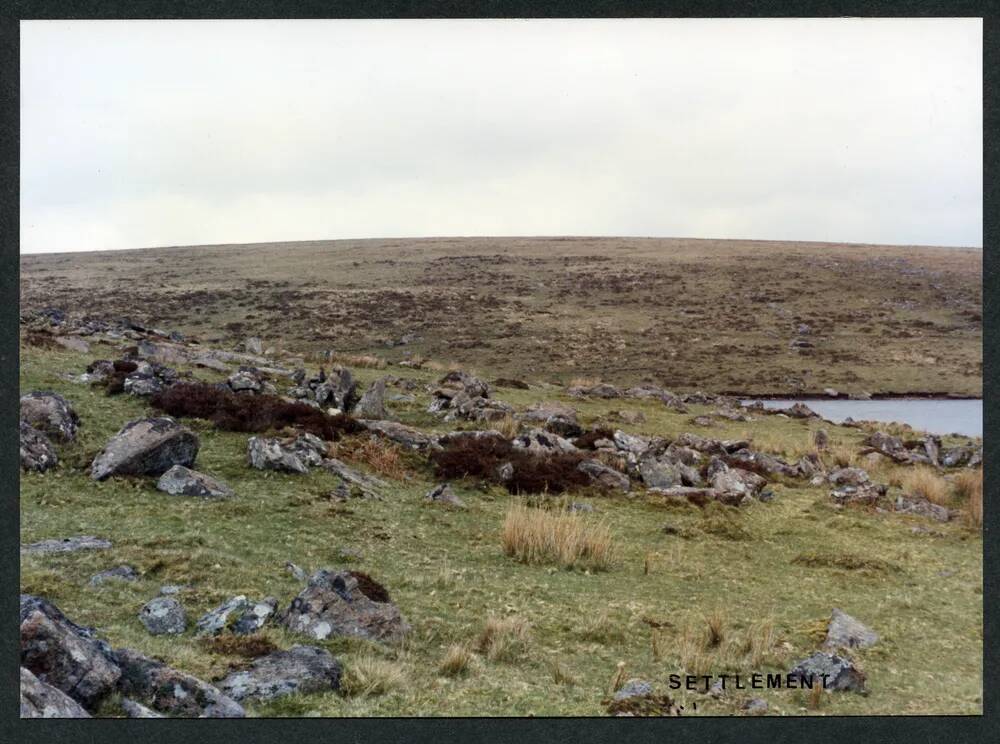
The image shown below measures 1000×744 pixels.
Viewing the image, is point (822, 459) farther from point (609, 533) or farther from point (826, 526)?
point (609, 533)

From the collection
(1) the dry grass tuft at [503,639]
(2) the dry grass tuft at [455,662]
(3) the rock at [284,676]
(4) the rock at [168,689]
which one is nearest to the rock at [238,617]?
(3) the rock at [284,676]

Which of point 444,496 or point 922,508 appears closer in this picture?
point 444,496

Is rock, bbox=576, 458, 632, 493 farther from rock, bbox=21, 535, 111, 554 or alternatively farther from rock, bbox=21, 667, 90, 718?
rock, bbox=21, 667, 90, 718

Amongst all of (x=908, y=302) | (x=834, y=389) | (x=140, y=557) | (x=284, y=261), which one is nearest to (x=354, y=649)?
(x=140, y=557)

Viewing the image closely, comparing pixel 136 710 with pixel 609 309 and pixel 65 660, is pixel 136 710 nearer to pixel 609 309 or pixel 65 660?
pixel 65 660

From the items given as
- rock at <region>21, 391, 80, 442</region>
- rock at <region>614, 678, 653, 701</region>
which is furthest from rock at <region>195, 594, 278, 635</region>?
rock at <region>21, 391, 80, 442</region>

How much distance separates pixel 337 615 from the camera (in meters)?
8.09

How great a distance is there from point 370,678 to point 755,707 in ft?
13.5

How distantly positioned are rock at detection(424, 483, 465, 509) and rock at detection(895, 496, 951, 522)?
30.1ft

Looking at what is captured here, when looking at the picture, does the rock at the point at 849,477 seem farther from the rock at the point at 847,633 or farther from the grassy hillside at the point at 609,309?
the grassy hillside at the point at 609,309

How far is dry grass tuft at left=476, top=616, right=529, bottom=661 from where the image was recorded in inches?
318

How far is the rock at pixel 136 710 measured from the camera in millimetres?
6809
